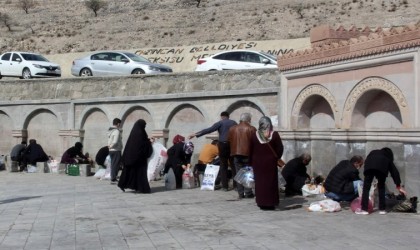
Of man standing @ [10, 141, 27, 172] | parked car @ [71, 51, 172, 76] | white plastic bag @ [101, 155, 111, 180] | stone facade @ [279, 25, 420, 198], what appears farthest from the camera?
parked car @ [71, 51, 172, 76]

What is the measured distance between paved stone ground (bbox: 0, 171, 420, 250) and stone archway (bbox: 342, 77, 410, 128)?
7.59 feet

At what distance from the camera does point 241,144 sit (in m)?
12.2

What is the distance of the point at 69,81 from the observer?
74.0ft

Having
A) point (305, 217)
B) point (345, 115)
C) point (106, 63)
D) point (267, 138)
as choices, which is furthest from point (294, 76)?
point (106, 63)

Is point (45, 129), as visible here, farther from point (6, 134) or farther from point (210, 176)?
point (210, 176)

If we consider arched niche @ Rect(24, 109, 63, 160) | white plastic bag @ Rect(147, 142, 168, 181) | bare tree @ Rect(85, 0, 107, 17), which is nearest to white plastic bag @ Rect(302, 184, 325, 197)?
white plastic bag @ Rect(147, 142, 168, 181)

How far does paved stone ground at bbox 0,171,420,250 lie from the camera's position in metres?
8.03

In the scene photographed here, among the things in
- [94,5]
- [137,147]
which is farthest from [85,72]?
[94,5]

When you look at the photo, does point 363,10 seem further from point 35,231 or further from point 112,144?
point 35,231

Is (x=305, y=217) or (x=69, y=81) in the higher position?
(x=69, y=81)

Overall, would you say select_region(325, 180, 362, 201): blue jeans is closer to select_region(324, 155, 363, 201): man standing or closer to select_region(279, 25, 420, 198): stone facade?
Result: select_region(324, 155, 363, 201): man standing

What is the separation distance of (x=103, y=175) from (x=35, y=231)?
8.55 metres

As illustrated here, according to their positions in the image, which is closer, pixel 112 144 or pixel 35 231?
pixel 35 231

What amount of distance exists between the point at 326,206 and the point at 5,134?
16.4 m
